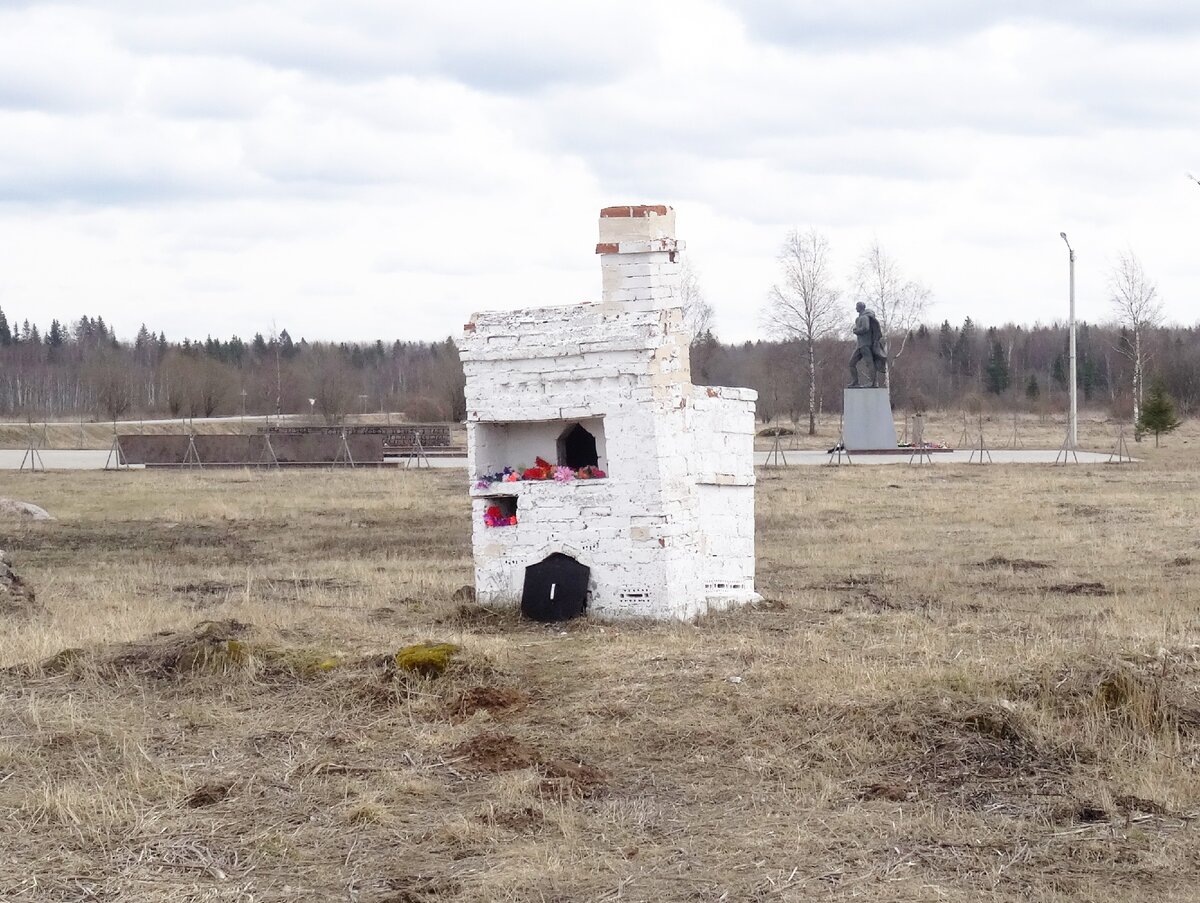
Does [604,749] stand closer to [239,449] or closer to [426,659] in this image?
[426,659]

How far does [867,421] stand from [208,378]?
4185cm

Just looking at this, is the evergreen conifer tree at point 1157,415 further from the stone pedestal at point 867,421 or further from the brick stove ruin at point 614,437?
the brick stove ruin at point 614,437

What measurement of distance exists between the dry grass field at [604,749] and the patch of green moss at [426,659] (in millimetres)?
31

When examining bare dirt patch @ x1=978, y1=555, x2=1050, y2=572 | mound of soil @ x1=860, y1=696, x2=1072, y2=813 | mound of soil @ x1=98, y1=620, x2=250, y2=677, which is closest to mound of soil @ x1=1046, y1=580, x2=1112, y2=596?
bare dirt patch @ x1=978, y1=555, x2=1050, y2=572

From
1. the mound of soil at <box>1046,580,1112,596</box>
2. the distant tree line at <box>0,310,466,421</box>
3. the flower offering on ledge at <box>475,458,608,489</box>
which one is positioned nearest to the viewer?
the flower offering on ledge at <box>475,458,608,489</box>

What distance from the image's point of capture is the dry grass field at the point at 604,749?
5.73 meters

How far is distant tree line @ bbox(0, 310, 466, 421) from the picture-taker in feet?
223

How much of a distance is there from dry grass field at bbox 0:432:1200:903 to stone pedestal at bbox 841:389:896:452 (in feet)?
83.1

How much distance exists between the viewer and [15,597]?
13172 mm

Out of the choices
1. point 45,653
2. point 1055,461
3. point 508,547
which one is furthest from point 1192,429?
point 45,653

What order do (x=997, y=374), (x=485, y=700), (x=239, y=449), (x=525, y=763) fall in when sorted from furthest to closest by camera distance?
(x=997, y=374), (x=239, y=449), (x=485, y=700), (x=525, y=763)

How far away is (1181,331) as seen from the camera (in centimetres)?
10869

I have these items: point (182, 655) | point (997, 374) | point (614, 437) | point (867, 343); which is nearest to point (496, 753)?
point (182, 655)

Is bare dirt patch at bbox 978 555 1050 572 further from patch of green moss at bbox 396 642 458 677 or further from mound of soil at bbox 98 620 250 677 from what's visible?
mound of soil at bbox 98 620 250 677
